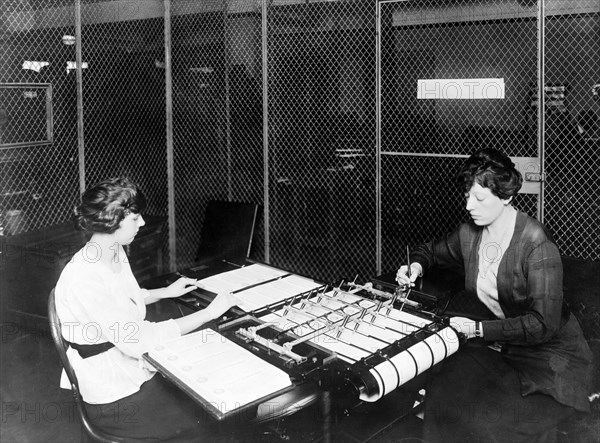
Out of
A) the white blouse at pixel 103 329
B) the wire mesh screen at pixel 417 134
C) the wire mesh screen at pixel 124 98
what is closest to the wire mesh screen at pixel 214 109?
the wire mesh screen at pixel 124 98

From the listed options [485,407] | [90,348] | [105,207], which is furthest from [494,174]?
[90,348]

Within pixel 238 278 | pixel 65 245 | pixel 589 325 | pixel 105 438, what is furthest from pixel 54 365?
pixel 589 325

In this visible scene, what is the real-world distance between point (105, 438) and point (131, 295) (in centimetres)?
60

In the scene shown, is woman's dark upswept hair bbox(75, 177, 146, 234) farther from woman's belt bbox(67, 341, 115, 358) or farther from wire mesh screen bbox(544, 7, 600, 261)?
wire mesh screen bbox(544, 7, 600, 261)

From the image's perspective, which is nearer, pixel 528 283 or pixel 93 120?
pixel 528 283

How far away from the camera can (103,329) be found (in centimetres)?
215

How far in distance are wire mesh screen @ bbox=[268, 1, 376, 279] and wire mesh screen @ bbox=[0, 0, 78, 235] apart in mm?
1761

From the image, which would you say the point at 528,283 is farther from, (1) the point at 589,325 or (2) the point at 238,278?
(1) the point at 589,325

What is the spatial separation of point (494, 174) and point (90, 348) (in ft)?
5.88

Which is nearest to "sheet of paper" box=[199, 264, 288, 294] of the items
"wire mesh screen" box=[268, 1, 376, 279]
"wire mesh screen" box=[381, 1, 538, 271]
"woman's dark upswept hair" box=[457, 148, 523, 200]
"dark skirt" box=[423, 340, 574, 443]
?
"dark skirt" box=[423, 340, 574, 443]

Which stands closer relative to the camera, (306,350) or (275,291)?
(306,350)

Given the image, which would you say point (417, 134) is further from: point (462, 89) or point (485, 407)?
point (485, 407)

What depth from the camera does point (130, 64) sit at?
5.35 metres

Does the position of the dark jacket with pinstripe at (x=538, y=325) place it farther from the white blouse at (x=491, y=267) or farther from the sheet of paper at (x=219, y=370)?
the sheet of paper at (x=219, y=370)
